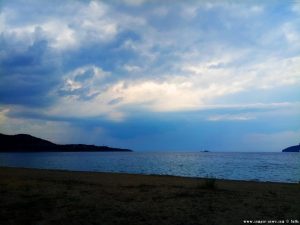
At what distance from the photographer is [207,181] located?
1661 cm

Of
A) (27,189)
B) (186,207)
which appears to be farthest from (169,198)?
(27,189)

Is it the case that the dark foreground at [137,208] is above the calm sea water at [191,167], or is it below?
above

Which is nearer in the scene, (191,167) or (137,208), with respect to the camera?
(137,208)

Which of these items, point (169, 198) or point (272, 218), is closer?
point (272, 218)

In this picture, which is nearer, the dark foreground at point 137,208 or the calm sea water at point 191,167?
the dark foreground at point 137,208

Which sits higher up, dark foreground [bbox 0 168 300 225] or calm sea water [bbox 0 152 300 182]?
dark foreground [bbox 0 168 300 225]

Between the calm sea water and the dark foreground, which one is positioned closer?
the dark foreground

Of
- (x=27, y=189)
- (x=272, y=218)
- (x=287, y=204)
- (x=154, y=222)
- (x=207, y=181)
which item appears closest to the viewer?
(x=154, y=222)

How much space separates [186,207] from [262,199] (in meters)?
3.79

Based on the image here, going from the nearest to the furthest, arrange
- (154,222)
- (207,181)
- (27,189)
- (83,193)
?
(154,222)
(83,193)
(27,189)
(207,181)

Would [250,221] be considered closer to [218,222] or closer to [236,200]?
[218,222]

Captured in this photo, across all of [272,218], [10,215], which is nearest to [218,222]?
[272,218]

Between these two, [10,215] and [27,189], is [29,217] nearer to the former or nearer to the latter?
[10,215]

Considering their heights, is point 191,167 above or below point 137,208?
below
